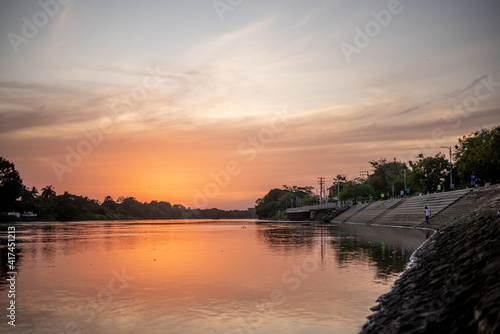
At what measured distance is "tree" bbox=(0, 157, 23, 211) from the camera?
116188mm

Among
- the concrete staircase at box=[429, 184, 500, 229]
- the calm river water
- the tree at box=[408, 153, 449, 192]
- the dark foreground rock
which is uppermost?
the tree at box=[408, 153, 449, 192]

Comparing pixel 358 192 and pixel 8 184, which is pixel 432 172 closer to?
pixel 358 192

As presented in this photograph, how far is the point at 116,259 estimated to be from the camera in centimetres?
2670

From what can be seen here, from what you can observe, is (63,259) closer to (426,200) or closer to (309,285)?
(309,285)

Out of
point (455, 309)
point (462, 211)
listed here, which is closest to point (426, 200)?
point (462, 211)

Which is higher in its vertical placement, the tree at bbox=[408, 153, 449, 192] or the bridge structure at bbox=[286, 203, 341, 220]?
the tree at bbox=[408, 153, 449, 192]

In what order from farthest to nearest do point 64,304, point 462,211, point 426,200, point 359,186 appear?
1. point 359,186
2. point 426,200
3. point 462,211
4. point 64,304

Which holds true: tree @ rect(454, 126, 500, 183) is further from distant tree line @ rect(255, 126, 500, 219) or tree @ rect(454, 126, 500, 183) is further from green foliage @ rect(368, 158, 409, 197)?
green foliage @ rect(368, 158, 409, 197)

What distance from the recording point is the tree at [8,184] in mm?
116188

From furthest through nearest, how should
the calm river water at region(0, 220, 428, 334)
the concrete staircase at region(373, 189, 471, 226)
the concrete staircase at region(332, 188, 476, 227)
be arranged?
the concrete staircase at region(373, 189, 471, 226)
the concrete staircase at region(332, 188, 476, 227)
the calm river water at region(0, 220, 428, 334)

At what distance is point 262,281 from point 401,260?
9.26 m

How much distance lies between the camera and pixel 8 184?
117188 millimetres

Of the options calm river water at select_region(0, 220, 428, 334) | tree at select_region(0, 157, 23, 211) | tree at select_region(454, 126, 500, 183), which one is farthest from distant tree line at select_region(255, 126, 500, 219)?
tree at select_region(0, 157, 23, 211)

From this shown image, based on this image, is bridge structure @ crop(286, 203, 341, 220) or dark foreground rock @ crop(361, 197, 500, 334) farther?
bridge structure @ crop(286, 203, 341, 220)
